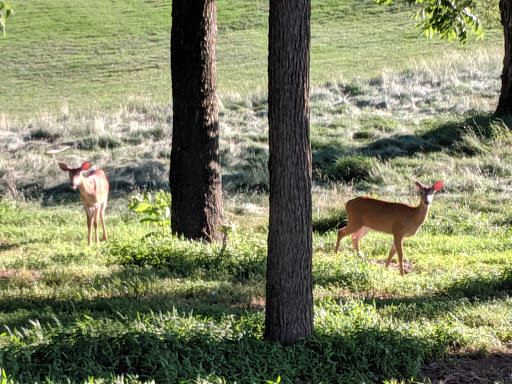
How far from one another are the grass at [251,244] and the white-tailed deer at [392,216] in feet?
1.97

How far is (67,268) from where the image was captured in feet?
29.7

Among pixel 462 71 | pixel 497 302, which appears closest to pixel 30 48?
A: pixel 462 71

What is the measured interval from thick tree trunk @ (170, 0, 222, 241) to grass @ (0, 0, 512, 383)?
53cm

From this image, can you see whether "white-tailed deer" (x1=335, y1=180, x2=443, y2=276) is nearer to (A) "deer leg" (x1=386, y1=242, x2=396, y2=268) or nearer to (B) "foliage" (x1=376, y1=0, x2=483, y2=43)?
(A) "deer leg" (x1=386, y1=242, x2=396, y2=268)

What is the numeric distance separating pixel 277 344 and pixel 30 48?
134ft

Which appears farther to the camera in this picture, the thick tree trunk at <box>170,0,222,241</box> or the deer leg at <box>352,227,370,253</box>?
the deer leg at <box>352,227,370,253</box>

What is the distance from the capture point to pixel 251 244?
10.3 meters

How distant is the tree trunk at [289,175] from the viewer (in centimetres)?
606

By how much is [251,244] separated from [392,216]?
6.63 feet

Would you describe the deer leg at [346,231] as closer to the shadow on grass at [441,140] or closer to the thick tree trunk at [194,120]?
the thick tree trunk at [194,120]

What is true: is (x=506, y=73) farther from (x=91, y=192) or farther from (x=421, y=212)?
(x=91, y=192)

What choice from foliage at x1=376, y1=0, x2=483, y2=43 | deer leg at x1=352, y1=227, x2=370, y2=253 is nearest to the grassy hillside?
foliage at x1=376, y1=0, x2=483, y2=43

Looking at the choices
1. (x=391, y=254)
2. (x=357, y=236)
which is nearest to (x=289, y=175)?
(x=391, y=254)

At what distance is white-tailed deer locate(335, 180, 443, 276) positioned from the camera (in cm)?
961
